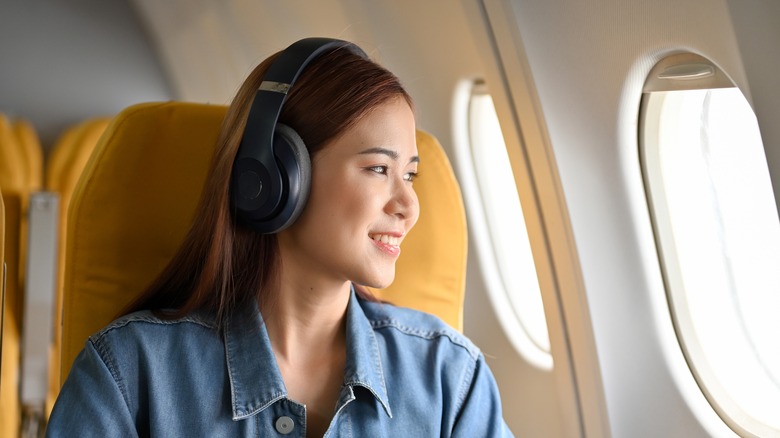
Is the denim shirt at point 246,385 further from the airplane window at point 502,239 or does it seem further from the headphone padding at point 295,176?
the airplane window at point 502,239

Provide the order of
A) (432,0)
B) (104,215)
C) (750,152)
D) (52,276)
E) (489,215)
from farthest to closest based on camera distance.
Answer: (52,276) < (489,215) < (432,0) < (750,152) < (104,215)

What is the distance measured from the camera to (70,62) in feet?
18.3

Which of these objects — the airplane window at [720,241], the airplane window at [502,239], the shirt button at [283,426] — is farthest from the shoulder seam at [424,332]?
the airplane window at [502,239]

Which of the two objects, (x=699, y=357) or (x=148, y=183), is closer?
(x=148, y=183)

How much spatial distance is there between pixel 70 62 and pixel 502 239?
3475 millimetres

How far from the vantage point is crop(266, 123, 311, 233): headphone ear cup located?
1670 millimetres

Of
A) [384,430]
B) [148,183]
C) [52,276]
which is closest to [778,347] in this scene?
[384,430]

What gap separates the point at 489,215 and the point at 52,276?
206 cm

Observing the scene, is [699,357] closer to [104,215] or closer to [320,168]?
[320,168]

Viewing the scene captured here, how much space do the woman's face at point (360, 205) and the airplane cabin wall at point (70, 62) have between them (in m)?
4.20

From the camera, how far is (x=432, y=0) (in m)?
2.78

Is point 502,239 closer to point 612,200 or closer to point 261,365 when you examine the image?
point 612,200

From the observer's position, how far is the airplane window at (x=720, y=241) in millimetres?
2240

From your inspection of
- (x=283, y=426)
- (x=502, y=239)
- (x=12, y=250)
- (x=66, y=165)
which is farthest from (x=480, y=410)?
(x=66, y=165)
